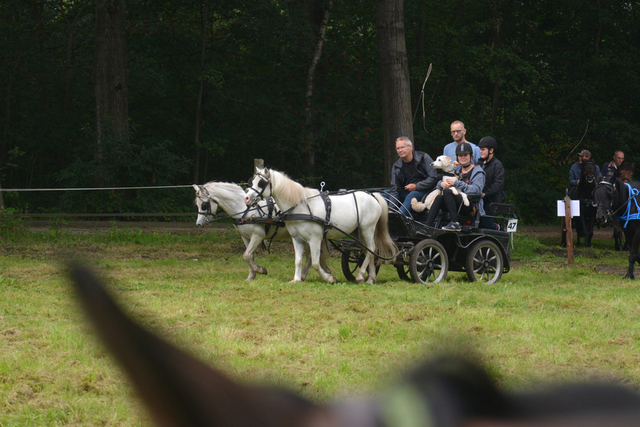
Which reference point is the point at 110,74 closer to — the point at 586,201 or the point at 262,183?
the point at 262,183

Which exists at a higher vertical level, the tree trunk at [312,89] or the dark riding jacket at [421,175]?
the tree trunk at [312,89]

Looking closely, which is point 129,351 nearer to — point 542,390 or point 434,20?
point 542,390

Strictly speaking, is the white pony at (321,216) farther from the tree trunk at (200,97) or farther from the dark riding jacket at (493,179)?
the tree trunk at (200,97)

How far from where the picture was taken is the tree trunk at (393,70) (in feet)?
39.6

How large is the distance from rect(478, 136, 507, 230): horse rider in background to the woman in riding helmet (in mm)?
238

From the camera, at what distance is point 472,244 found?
27.9ft

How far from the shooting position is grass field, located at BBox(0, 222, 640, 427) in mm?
3316

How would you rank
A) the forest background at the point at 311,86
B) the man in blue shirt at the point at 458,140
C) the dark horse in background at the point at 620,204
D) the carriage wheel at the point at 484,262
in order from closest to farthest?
the carriage wheel at the point at 484,262 < the man in blue shirt at the point at 458,140 < the dark horse in background at the point at 620,204 < the forest background at the point at 311,86

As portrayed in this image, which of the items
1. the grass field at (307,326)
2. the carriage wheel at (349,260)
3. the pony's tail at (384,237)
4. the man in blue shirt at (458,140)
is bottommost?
the grass field at (307,326)

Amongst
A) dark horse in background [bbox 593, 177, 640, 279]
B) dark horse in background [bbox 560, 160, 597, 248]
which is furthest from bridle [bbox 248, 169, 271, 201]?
dark horse in background [bbox 560, 160, 597, 248]

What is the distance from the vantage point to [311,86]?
19.8 metres

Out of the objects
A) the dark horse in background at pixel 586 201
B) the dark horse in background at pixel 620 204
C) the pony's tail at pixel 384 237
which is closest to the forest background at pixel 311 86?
the dark horse in background at pixel 586 201

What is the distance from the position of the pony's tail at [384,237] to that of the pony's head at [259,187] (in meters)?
1.55

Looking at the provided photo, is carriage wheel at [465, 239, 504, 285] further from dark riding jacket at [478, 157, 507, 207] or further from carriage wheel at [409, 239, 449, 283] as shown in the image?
dark riding jacket at [478, 157, 507, 207]
